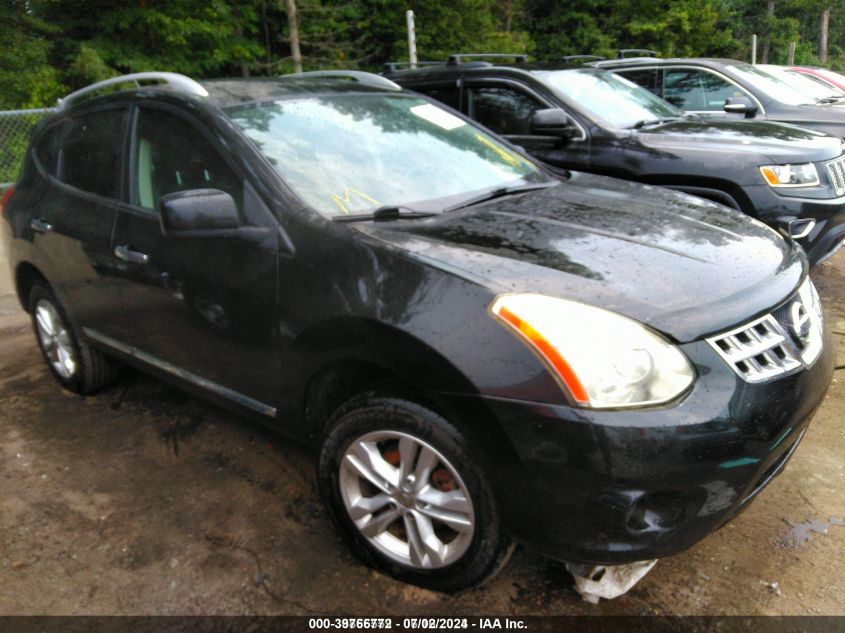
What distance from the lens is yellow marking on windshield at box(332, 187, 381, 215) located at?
8.81ft

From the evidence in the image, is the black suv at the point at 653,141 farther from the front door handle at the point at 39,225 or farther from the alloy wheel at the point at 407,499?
the alloy wheel at the point at 407,499

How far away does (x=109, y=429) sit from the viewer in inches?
147

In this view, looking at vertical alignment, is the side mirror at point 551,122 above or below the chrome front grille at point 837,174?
above

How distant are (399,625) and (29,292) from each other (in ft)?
10.2

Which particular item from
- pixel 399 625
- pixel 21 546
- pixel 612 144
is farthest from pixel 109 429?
pixel 612 144

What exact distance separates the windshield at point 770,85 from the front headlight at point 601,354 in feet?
23.4

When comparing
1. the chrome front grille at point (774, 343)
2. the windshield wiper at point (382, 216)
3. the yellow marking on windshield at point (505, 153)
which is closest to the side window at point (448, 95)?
the yellow marking on windshield at point (505, 153)

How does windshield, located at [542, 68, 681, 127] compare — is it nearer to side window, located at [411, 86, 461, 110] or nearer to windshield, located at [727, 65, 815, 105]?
side window, located at [411, 86, 461, 110]

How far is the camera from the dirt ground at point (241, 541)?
2445 millimetres

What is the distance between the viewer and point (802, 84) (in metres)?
9.70

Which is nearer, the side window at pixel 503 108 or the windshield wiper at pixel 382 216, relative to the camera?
the windshield wiper at pixel 382 216

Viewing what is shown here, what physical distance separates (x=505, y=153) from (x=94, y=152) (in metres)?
1.98

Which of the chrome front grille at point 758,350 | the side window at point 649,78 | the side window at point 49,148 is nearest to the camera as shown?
the chrome front grille at point 758,350

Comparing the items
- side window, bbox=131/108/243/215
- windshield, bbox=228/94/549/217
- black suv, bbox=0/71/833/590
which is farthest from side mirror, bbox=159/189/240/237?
windshield, bbox=228/94/549/217
